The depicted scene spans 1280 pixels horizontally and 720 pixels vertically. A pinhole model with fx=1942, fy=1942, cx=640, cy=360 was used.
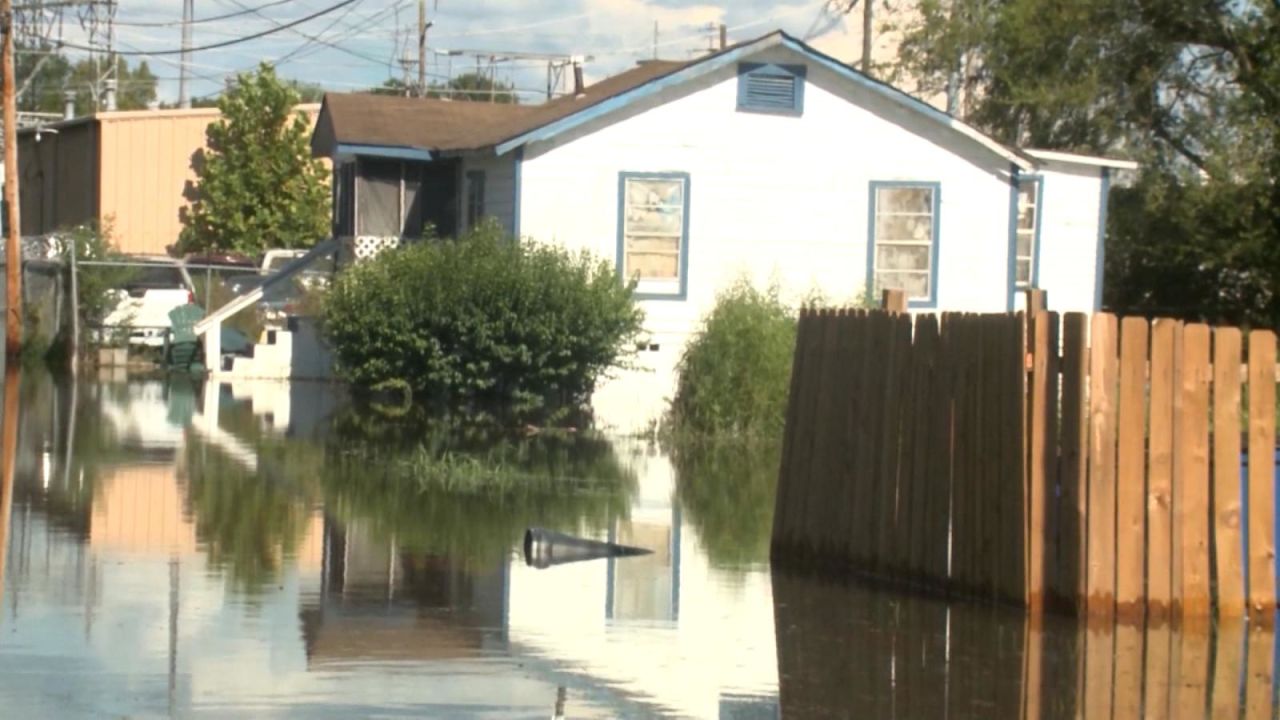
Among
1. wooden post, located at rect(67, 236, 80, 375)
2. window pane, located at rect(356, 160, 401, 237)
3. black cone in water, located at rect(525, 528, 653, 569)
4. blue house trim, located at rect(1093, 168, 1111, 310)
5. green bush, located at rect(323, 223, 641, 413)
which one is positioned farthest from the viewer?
wooden post, located at rect(67, 236, 80, 375)

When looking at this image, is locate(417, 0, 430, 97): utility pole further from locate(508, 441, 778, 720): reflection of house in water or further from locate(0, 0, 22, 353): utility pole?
locate(508, 441, 778, 720): reflection of house in water

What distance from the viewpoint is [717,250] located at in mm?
25500

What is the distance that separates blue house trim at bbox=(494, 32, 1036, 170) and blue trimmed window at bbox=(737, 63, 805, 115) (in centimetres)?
26

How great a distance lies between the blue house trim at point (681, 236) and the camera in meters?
25.2

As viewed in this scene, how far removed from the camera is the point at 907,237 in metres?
26.2

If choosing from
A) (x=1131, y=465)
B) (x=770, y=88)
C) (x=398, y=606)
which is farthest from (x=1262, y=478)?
(x=770, y=88)

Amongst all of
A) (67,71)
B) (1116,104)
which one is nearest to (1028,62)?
(1116,104)

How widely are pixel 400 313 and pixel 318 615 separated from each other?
12.6 metres

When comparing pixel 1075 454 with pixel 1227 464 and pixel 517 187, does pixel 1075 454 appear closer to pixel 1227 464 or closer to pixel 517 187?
pixel 1227 464

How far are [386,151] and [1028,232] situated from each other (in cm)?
922

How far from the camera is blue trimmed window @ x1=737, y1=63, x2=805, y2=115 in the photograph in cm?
2542

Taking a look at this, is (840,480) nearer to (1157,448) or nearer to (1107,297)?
(1157,448)

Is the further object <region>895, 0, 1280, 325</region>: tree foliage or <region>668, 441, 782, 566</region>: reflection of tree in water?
<region>895, 0, 1280, 325</region>: tree foliage

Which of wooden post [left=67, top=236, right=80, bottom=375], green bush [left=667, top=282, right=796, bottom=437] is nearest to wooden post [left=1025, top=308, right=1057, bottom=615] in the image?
green bush [left=667, top=282, right=796, bottom=437]
